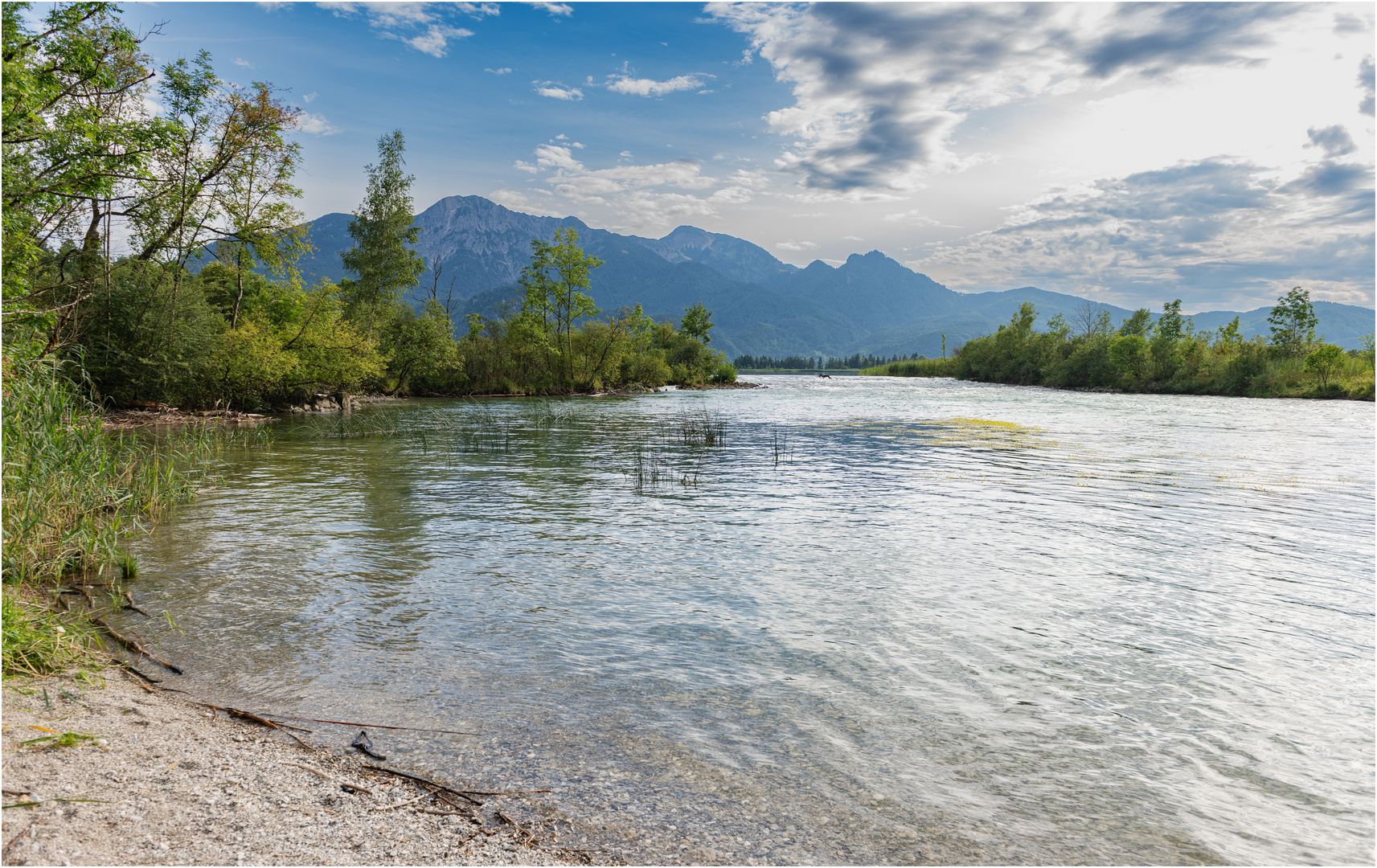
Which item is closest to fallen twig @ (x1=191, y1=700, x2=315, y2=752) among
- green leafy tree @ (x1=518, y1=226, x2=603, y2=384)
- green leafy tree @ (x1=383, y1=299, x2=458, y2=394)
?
green leafy tree @ (x1=383, y1=299, x2=458, y2=394)

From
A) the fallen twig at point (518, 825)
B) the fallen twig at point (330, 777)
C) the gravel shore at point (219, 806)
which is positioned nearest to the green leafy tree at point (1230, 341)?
the fallen twig at point (518, 825)

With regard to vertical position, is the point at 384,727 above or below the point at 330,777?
below

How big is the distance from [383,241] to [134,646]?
203ft

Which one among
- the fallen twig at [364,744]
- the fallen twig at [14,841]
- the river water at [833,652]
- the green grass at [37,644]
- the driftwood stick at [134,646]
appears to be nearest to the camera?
the fallen twig at [14,841]

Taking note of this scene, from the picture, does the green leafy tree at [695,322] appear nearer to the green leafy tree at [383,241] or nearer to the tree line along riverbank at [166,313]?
the tree line along riverbank at [166,313]

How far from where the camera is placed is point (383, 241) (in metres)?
60.9

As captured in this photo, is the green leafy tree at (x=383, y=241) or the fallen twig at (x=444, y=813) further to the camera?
the green leafy tree at (x=383, y=241)

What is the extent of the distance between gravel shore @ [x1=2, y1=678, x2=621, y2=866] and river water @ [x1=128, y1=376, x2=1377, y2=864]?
13.5 inches

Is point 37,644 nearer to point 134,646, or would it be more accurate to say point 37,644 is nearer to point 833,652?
point 134,646

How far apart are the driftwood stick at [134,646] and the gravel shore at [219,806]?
51.4 inches

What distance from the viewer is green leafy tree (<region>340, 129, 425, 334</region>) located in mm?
60750

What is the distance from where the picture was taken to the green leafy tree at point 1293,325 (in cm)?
7362

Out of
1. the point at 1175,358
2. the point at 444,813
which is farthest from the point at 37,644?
the point at 1175,358

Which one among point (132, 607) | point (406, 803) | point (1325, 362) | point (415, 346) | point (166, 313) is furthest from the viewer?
point (1325, 362)
